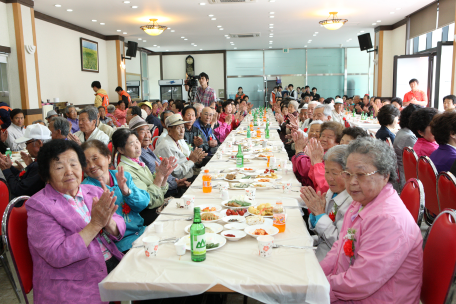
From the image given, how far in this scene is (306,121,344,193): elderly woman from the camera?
2576 mm

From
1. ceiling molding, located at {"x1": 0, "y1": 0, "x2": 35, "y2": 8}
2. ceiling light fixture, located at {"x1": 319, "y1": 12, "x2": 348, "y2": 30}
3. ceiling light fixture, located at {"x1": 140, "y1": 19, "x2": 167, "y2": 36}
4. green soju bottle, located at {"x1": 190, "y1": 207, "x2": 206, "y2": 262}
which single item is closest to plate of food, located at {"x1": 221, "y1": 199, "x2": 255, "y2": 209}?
green soju bottle, located at {"x1": 190, "y1": 207, "x2": 206, "y2": 262}

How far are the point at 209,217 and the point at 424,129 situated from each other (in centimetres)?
232

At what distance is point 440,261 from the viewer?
1340mm

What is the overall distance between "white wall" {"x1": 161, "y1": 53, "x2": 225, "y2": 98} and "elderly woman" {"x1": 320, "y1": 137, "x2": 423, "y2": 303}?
1637cm

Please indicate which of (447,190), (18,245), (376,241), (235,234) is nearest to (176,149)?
(235,234)

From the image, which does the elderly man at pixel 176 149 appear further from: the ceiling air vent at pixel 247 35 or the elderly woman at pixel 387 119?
the ceiling air vent at pixel 247 35

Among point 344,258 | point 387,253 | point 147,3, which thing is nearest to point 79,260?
point 344,258

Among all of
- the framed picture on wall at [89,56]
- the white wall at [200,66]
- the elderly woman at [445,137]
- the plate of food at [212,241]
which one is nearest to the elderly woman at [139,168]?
the plate of food at [212,241]

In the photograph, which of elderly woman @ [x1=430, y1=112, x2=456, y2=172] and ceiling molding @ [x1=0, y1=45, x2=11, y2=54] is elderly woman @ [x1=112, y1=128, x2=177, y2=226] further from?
ceiling molding @ [x1=0, y1=45, x2=11, y2=54]

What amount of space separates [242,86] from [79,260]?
1709cm

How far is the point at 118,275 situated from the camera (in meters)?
1.42

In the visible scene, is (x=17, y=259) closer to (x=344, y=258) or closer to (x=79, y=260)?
(x=79, y=260)

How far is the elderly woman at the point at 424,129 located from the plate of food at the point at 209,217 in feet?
7.30

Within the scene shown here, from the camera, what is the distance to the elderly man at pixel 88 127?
13.8 ft
